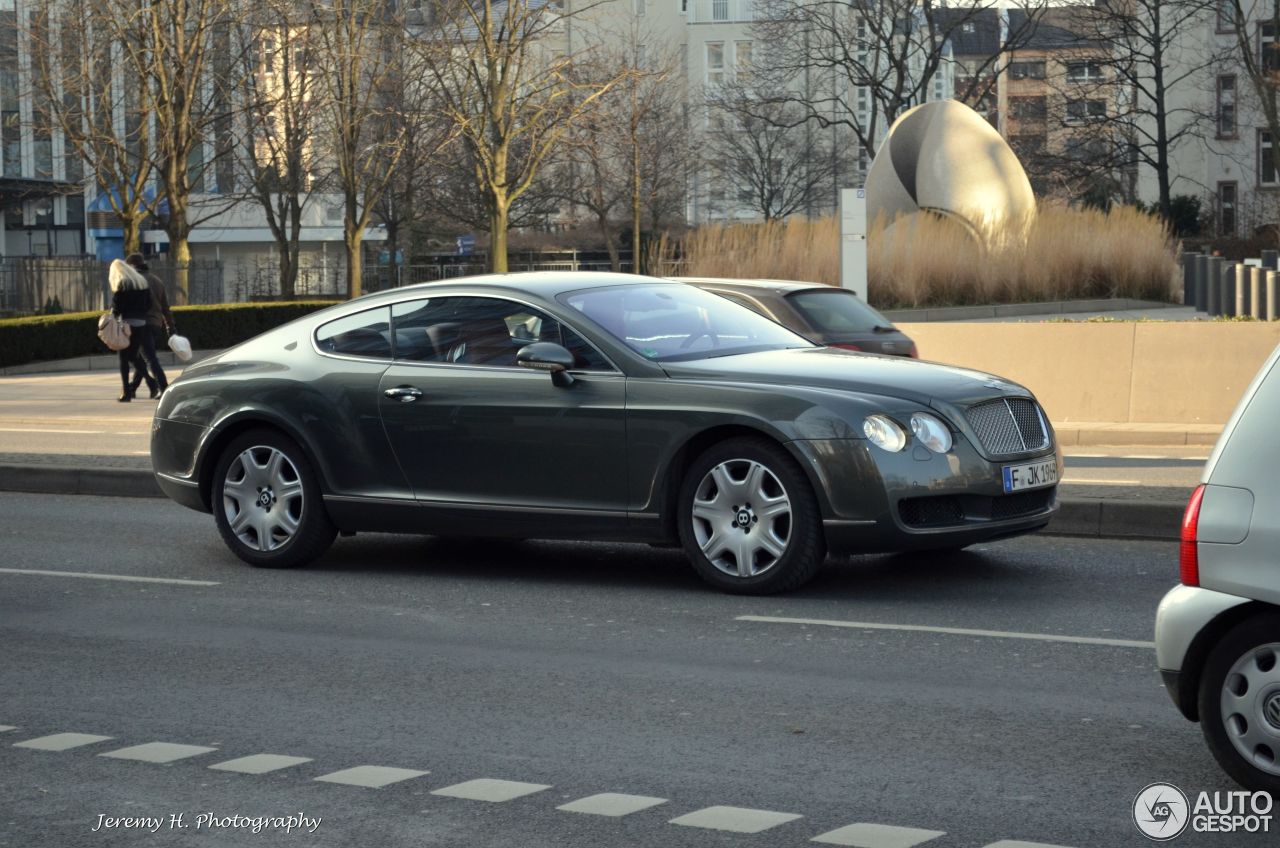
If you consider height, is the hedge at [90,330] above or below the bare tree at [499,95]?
below

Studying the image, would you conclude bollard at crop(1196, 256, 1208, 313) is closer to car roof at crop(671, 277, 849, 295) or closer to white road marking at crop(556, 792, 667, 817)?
car roof at crop(671, 277, 849, 295)

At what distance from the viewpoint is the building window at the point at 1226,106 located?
2859 inches

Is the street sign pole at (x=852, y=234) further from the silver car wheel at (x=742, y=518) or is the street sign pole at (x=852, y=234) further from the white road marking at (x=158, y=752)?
the white road marking at (x=158, y=752)

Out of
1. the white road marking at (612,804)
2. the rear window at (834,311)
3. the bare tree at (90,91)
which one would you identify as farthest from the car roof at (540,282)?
the bare tree at (90,91)

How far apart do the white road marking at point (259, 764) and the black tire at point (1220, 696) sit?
256cm

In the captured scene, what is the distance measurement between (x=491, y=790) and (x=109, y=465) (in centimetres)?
903

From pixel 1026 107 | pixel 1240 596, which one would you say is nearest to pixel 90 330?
pixel 1240 596

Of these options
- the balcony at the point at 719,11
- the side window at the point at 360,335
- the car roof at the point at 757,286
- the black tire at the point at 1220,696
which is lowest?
the black tire at the point at 1220,696

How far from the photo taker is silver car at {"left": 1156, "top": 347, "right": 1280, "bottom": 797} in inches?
187

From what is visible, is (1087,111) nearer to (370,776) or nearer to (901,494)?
(901,494)

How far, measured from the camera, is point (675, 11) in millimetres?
94062

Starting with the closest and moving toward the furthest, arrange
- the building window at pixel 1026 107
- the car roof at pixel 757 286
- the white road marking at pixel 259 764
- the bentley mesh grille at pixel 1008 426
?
the white road marking at pixel 259 764 → the bentley mesh grille at pixel 1008 426 → the car roof at pixel 757 286 → the building window at pixel 1026 107

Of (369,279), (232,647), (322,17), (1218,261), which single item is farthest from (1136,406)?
(369,279)

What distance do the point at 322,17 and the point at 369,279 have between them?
22.5m
